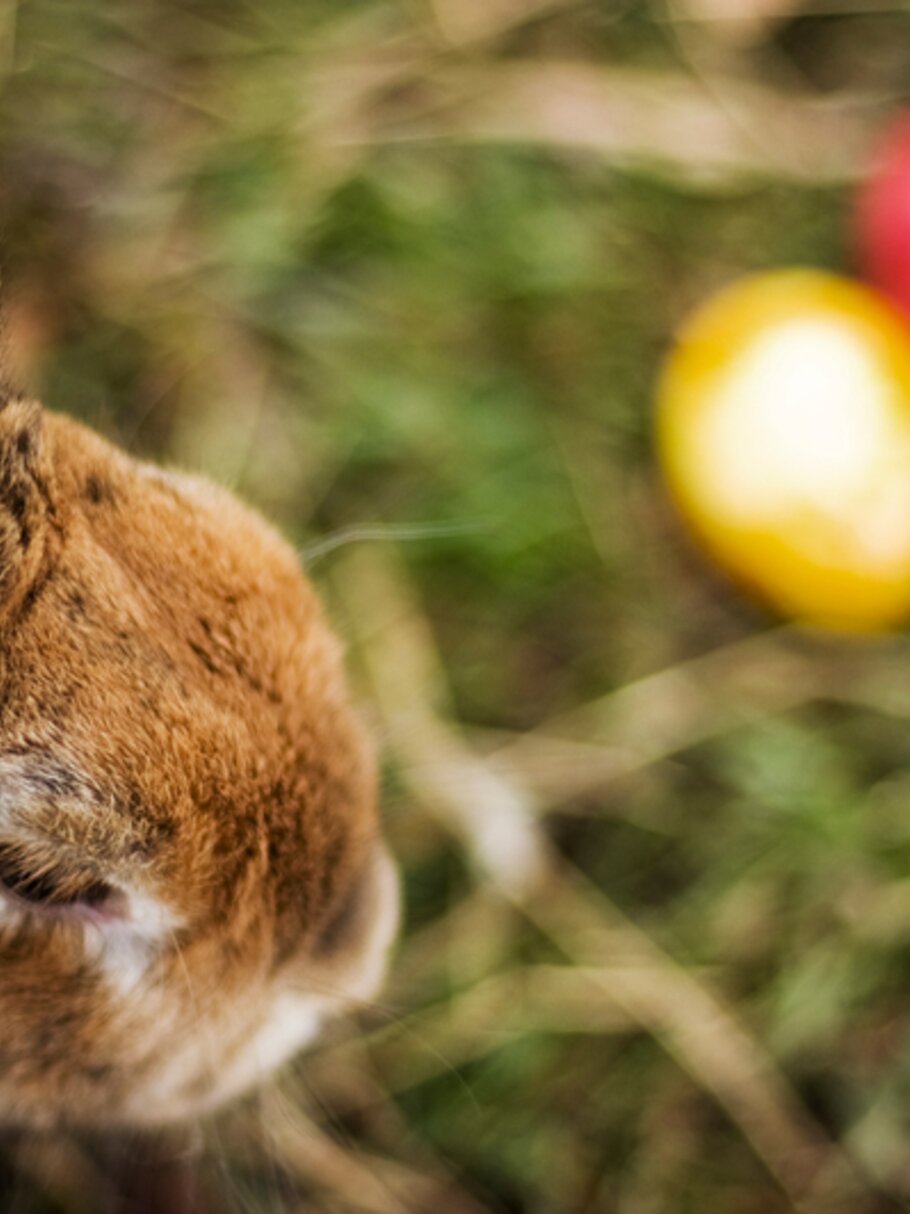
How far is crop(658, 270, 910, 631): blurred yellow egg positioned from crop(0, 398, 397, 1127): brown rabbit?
944 millimetres

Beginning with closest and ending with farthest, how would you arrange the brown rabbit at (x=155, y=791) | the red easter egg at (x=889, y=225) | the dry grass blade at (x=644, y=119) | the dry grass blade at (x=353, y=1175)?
the brown rabbit at (x=155, y=791)
the dry grass blade at (x=353, y=1175)
the red easter egg at (x=889, y=225)
the dry grass blade at (x=644, y=119)

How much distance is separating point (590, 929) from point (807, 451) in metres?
0.86

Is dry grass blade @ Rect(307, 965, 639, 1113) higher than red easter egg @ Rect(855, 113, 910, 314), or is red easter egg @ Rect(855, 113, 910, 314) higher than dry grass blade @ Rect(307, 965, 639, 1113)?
red easter egg @ Rect(855, 113, 910, 314)

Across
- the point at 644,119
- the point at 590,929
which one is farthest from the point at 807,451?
the point at 644,119

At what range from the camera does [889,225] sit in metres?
2.16

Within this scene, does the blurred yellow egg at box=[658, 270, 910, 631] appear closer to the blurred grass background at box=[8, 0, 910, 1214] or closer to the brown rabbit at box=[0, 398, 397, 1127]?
the blurred grass background at box=[8, 0, 910, 1214]

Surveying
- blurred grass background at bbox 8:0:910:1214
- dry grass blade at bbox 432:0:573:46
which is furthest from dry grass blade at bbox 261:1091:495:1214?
dry grass blade at bbox 432:0:573:46

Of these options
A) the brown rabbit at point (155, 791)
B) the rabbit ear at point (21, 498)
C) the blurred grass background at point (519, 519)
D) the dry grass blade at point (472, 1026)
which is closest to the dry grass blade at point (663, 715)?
the blurred grass background at point (519, 519)

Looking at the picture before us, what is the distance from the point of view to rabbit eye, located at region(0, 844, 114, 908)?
3.72ft

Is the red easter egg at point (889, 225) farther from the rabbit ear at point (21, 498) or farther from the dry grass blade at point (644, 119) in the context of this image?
the rabbit ear at point (21, 498)

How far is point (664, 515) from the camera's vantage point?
7.64ft

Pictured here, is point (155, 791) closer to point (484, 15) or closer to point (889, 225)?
point (889, 225)

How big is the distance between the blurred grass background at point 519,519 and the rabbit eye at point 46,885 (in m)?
0.83

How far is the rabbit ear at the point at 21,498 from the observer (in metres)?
1.13
